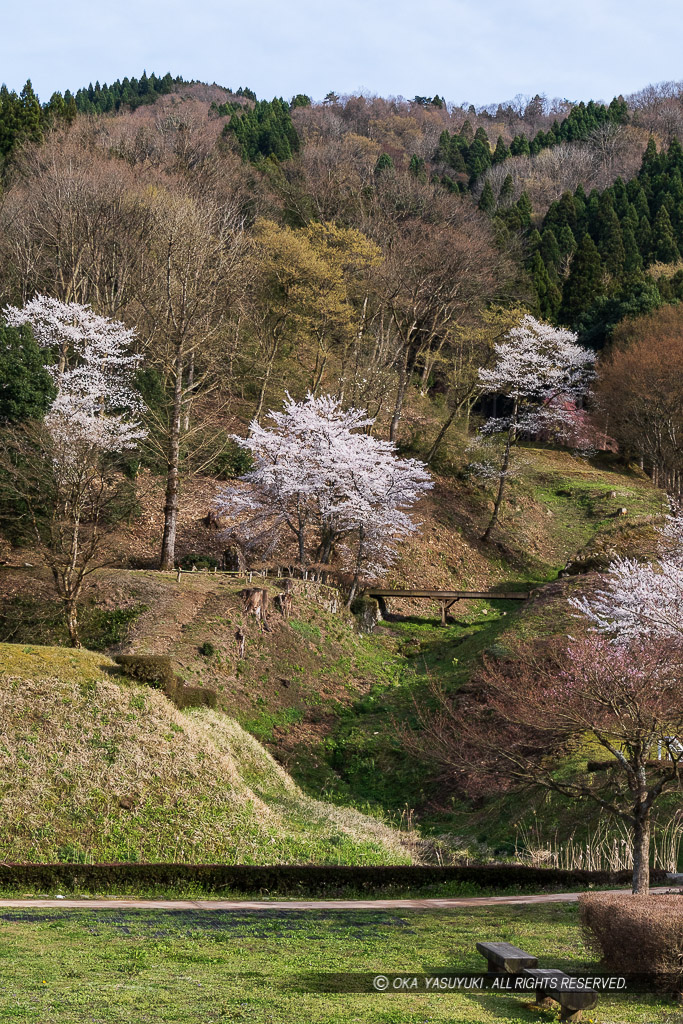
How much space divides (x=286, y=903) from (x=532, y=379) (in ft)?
153

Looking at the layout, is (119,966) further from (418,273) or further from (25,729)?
(418,273)

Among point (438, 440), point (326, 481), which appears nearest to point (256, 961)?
point (326, 481)

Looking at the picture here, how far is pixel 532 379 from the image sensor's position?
57750 mm

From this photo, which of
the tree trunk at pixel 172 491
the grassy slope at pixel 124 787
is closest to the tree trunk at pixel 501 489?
the tree trunk at pixel 172 491

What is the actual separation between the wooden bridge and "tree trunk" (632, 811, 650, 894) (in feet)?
79.5

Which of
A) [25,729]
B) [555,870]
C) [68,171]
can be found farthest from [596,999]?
[68,171]

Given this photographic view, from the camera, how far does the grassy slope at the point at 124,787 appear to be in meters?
18.0

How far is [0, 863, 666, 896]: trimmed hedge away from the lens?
1519cm

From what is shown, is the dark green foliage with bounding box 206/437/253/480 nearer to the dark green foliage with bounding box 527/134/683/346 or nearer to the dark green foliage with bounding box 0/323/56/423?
the dark green foliage with bounding box 0/323/56/423

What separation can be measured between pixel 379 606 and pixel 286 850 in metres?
21.7

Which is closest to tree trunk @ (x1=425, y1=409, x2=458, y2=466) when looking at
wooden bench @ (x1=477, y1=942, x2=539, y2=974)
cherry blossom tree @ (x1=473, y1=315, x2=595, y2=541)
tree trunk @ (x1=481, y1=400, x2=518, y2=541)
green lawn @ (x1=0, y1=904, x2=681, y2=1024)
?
cherry blossom tree @ (x1=473, y1=315, x2=595, y2=541)

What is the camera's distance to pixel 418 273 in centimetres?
5266

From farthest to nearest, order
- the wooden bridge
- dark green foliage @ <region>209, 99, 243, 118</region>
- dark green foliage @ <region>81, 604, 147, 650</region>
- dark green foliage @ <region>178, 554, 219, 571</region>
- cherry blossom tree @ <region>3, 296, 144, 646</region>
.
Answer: dark green foliage @ <region>209, 99, 243, 118</region>, the wooden bridge, dark green foliage @ <region>178, 554, 219, 571</region>, dark green foliage @ <region>81, 604, 147, 650</region>, cherry blossom tree @ <region>3, 296, 144, 646</region>

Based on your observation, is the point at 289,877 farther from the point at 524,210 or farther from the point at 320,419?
the point at 524,210
